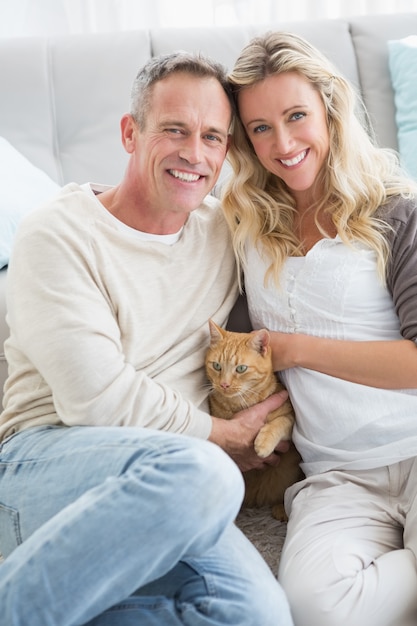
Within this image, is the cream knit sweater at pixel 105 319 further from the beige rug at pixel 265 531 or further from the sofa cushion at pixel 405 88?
the sofa cushion at pixel 405 88

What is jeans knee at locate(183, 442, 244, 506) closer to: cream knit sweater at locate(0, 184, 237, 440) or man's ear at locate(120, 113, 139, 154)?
cream knit sweater at locate(0, 184, 237, 440)

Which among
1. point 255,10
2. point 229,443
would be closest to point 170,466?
point 229,443

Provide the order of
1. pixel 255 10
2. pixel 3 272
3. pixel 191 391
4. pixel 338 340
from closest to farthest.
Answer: pixel 338 340
pixel 191 391
pixel 3 272
pixel 255 10

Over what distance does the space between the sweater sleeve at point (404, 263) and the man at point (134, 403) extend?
1.18 ft

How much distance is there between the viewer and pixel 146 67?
156cm

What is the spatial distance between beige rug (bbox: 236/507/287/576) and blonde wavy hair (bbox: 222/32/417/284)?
0.58 metres

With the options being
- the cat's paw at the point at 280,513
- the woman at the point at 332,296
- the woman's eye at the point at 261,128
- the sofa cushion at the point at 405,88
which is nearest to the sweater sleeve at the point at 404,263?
the woman at the point at 332,296

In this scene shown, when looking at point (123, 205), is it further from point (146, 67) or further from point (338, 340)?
point (338, 340)

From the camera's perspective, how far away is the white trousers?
129 cm

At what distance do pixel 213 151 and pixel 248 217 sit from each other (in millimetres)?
167

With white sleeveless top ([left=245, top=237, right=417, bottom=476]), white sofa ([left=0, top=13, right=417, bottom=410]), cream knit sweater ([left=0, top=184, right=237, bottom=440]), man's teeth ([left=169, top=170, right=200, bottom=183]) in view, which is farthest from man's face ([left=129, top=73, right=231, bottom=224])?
white sofa ([left=0, top=13, right=417, bottom=410])

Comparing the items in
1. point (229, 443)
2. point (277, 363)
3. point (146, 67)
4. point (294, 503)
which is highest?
point (146, 67)

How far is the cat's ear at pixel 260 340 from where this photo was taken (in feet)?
5.28

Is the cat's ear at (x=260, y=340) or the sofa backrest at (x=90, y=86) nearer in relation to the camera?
the cat's ear at (x=260, y=340)
